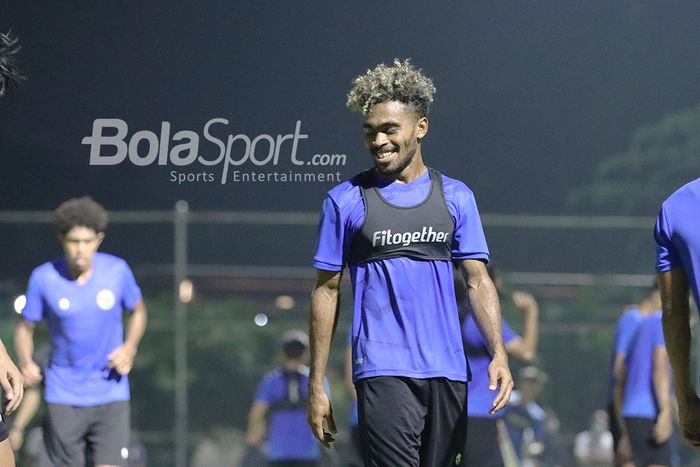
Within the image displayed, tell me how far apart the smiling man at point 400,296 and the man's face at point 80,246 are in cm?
244

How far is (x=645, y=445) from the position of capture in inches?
278

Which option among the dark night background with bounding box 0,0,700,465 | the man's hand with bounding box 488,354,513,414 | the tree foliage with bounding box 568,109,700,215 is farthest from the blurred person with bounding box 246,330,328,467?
the man's hand with bounding box 488,354,513,414

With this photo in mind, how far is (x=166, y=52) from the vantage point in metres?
7.73

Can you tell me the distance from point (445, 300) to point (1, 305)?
4.50 meters

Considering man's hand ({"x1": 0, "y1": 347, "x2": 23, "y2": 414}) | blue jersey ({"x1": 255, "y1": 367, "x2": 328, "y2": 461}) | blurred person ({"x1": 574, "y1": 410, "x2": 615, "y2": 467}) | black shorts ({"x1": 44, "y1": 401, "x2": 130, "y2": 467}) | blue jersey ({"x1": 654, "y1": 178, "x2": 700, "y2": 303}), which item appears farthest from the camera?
blurred person ({"x1": 574, "y1": 410, "x2": 615, "y2": 467})

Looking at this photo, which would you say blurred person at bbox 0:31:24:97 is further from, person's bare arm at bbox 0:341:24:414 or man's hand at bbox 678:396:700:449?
man's hand at bbox 678:396:700:449

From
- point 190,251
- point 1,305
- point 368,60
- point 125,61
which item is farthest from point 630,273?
point 1,305

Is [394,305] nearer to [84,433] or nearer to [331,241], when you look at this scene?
[331,241]

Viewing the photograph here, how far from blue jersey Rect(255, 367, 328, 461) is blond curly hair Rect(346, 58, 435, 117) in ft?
11.7

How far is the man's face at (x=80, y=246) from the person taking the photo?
6648mm

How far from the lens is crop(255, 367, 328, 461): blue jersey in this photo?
7957 millimetres

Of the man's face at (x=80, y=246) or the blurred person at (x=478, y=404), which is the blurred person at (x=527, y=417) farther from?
the man's face at (x=80, y=246)

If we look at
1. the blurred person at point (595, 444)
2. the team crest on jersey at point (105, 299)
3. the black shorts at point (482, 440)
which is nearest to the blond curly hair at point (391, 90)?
the black shorts at point (482, 440)

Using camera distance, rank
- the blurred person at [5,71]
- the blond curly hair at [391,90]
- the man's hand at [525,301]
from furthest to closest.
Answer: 1. the man's hand at [525,301]
2. the blond curly hair at [391,90]
3. the blurred person at [5,71]
